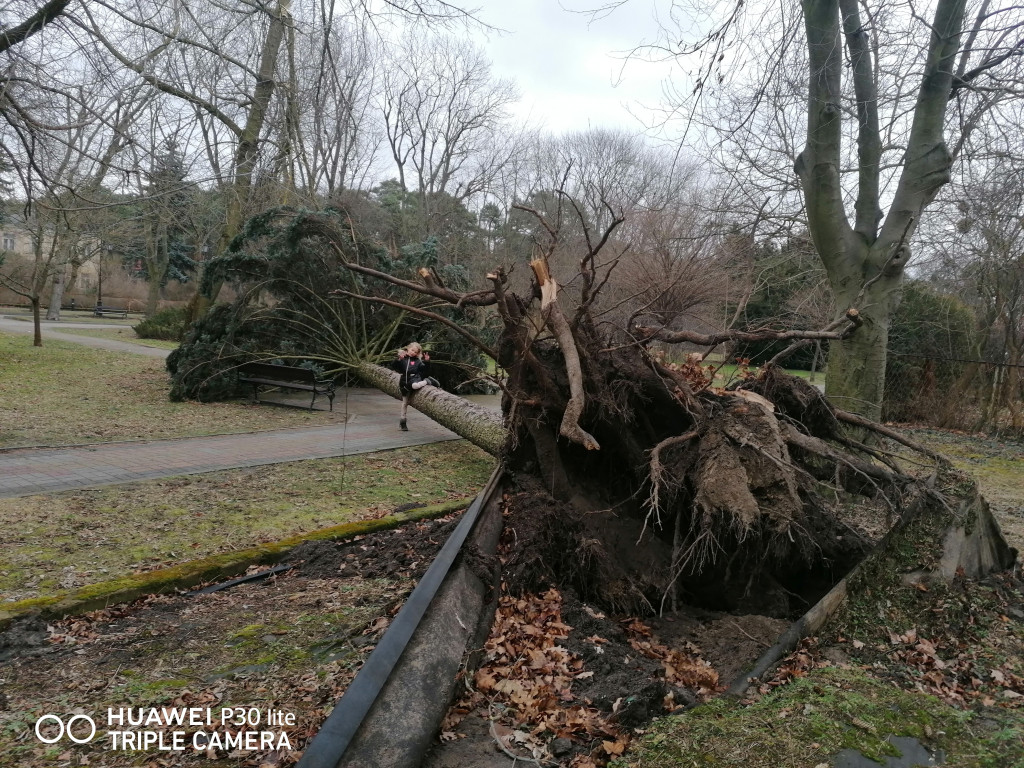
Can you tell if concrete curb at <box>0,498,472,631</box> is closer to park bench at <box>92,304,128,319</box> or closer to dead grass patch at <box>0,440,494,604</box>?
dead grass patch at <box>0,440,494,604</box>

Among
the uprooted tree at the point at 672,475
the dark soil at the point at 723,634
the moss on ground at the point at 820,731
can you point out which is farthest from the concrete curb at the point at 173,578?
the moss on ground at the point at 820,731

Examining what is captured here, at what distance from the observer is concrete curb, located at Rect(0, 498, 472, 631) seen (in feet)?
13.0

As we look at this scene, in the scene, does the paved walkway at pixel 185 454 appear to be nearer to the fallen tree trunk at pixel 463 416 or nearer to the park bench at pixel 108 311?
the fallen tree trunk at pixel 463 416

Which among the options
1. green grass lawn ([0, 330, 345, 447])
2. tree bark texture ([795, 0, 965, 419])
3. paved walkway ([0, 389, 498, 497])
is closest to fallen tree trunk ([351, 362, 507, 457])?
paved walkway ([0, 389, 498, 497])

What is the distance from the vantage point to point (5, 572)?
4.44 metres

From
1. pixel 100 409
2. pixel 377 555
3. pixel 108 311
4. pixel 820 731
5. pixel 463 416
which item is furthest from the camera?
pixel 108 311

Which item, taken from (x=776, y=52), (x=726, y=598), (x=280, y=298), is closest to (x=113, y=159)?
(x=280, y=298)

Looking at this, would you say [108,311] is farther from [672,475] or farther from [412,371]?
[672,475]

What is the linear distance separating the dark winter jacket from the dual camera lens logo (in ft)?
25.5

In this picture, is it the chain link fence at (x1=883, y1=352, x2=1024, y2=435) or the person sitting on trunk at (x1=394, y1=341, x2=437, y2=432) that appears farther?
the chain link fence at (x1=883, y1=352, x2=1024, y2=435)

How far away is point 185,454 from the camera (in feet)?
26.7

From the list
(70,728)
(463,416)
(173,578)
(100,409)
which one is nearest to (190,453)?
(463,416)

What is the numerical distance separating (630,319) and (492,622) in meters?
2.54

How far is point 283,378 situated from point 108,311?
35499 mm
